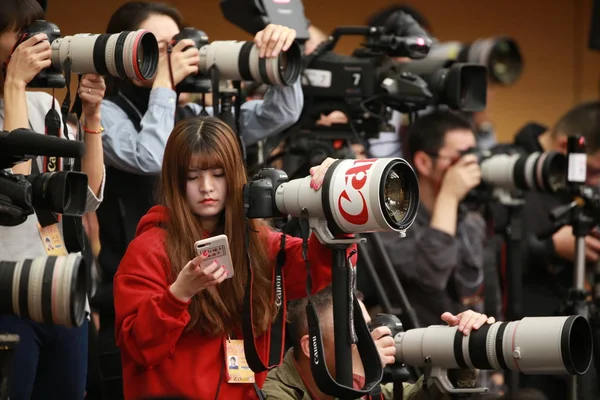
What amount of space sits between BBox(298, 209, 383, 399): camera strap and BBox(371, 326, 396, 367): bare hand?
0.66 feet

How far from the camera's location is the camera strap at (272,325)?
7.97ft

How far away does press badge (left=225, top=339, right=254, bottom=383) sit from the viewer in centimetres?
249

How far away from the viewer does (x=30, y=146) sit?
6.90 feet

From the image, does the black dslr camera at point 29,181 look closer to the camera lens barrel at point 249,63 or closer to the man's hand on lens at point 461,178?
the camera lens barrel at point 249,63

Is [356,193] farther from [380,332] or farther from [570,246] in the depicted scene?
[570,246]

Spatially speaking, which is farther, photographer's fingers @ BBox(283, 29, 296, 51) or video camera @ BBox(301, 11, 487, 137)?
video camera @ BBox(301, 11, 487, 137)

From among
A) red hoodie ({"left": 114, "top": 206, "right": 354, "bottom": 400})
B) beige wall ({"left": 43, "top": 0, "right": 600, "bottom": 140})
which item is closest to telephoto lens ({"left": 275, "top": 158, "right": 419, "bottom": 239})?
red hoodie ({"left": 114, "top": 206, "right": 354, "bottom": 400})

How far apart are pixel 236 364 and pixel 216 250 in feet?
1.04

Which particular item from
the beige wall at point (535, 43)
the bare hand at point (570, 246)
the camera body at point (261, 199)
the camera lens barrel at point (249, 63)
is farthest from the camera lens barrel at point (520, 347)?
the beige wall at point (535, 43)

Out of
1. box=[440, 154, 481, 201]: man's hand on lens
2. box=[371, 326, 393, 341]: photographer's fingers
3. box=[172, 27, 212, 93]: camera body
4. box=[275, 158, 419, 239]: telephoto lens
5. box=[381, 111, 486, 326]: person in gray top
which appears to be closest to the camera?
box=[275, 158, 419, 239]: telephoto lens

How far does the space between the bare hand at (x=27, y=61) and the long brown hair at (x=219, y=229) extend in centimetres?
33

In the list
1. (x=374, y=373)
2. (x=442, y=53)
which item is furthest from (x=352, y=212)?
(x=442, y=53)

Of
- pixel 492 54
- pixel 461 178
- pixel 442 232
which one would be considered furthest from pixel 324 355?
pixel 492 54

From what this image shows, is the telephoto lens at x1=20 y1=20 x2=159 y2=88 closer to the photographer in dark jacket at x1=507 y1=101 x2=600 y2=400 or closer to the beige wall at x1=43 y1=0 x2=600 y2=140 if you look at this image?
the photographer in dark jacket at x1=507 y1=101 x2=600 y2=400
